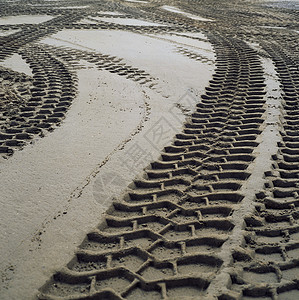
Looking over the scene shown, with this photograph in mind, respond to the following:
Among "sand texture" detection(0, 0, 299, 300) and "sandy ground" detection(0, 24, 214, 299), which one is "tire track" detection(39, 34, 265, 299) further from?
"sandy ground" detection(0, 24, 214, 299)

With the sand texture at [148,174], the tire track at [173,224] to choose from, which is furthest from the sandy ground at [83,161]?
the tire track at [173,224]

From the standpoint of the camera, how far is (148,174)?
15.0 feet

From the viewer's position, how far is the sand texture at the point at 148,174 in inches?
121

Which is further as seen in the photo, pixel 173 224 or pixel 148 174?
pixel 148 174

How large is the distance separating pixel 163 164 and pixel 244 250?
5.98ft

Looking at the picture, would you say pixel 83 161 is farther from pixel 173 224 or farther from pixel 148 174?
pixel 173 224

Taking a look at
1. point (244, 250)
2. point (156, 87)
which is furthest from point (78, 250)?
point (156, 87)

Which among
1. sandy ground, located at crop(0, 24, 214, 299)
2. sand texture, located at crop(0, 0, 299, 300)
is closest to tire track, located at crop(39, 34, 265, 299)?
sand texture, located at crop(0, 0, 299, 300)

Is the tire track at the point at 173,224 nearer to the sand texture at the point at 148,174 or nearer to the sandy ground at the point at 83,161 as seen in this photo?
the sand texture at the point at 148,174

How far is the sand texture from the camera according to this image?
10.1 ft

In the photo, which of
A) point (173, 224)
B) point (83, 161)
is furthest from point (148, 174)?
point (173, 224)

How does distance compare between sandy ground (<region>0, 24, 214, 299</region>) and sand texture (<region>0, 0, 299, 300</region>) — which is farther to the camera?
sandy ground (<region>0, 24, 214, 299</region>)

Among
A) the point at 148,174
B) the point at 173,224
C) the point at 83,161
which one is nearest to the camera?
the point at 173,224

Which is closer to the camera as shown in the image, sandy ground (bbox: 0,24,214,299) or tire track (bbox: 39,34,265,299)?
tire track (bbox: 39,34,265,299)
